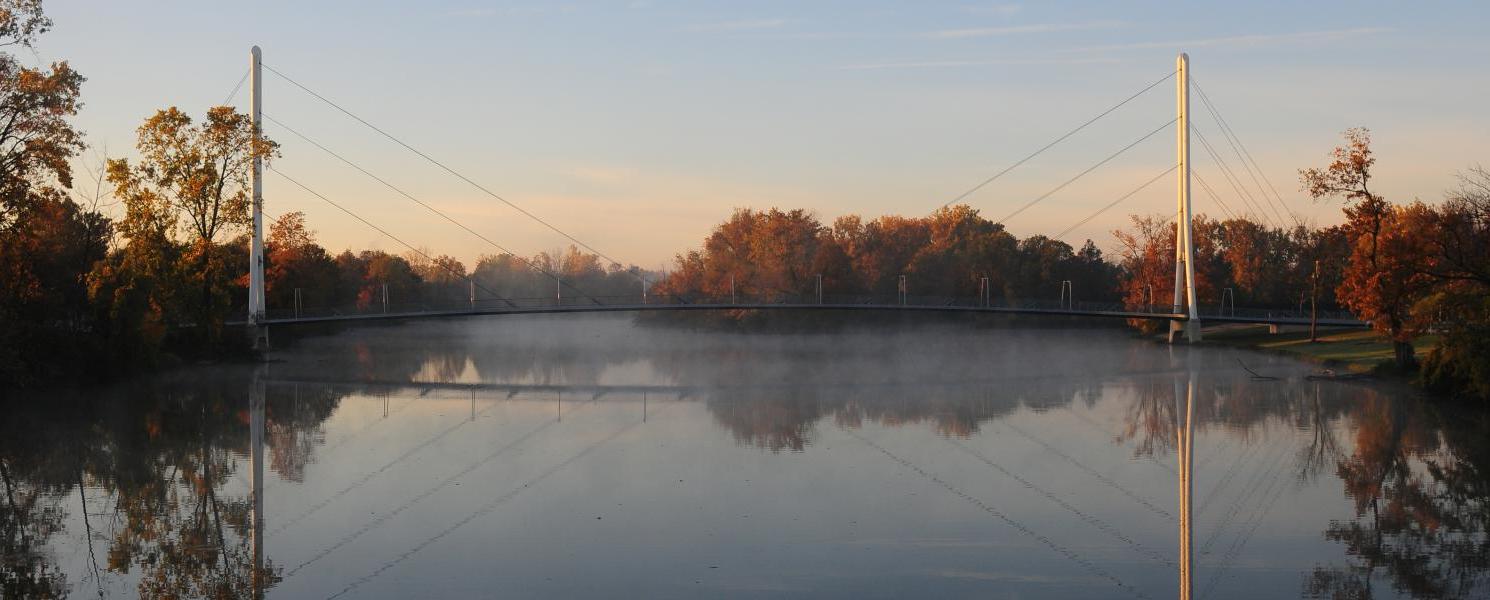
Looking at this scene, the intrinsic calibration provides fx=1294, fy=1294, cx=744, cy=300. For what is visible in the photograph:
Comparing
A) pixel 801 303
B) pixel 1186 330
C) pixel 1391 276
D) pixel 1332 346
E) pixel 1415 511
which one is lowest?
pixel 1415 511

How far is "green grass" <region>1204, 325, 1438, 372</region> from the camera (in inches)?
1984

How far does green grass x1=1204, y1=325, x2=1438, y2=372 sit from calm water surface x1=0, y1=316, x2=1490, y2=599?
10.1 m

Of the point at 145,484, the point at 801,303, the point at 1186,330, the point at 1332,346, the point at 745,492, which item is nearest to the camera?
the point at 745,492

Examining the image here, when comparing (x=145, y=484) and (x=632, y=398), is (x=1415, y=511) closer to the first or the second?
(x=145, y=484)

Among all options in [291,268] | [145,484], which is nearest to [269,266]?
[291,268]

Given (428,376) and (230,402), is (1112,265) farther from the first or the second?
(230,402)

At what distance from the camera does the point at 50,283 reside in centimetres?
4538

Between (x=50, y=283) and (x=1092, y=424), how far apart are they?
3577cm

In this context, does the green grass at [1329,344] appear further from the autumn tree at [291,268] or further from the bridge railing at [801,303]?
the autumn tree at [291,268]

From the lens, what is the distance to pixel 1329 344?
204ft

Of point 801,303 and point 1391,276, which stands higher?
point 1391,276

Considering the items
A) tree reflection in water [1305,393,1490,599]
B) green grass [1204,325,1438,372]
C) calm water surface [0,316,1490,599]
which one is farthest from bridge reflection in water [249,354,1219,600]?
green grass [1204,325,1438,372]

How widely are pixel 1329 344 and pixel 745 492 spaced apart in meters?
50.0

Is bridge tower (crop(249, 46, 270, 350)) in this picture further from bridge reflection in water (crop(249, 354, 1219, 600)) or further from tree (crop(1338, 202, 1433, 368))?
tree (crop(1338, 202, 1433, 368))
